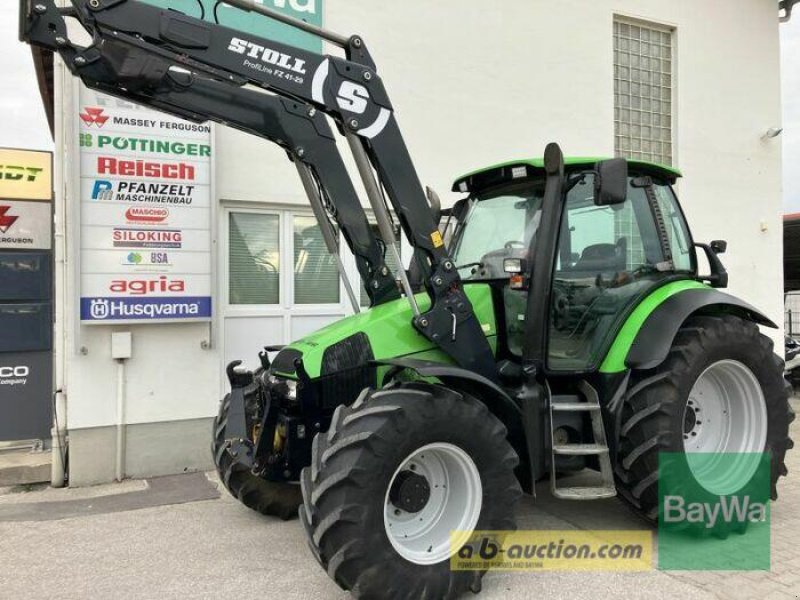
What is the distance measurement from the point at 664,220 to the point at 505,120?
134 inches

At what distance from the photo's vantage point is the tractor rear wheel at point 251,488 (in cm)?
426

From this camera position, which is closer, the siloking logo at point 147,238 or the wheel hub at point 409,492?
the wheel hub at point 409,492

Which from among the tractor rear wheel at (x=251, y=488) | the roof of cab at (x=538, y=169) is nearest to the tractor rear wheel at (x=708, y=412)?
the roof of cab at (x=538, y=169)

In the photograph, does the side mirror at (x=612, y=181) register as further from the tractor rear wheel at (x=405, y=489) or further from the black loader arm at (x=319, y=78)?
the tractor rear wheel at (x=405, y=489)

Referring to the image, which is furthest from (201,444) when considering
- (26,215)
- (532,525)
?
(532,525)

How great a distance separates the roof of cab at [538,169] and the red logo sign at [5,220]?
4.07 meters

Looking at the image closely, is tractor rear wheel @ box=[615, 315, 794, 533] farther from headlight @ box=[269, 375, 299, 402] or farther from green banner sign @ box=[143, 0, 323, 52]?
green banner sign @ box=[143, 0, 323, 52]

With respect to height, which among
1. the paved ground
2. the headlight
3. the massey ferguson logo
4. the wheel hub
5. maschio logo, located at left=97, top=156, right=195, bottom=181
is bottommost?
the paved ground

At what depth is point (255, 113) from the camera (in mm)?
3354

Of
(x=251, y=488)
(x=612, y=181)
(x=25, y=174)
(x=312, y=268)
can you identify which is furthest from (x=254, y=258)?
(x=612, y=181)

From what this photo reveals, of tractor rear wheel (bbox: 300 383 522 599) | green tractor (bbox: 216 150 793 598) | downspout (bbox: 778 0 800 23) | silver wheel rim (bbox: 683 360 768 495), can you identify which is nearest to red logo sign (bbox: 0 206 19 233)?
green tractor (bbox: 216 150 793 598)

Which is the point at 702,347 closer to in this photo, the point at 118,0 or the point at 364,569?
the point at 364,569

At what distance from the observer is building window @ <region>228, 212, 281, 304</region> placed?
6102 millimetres

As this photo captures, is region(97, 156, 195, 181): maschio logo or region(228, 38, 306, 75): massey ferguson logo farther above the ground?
region(228, 38, 306, 75): massey ferguson logo
